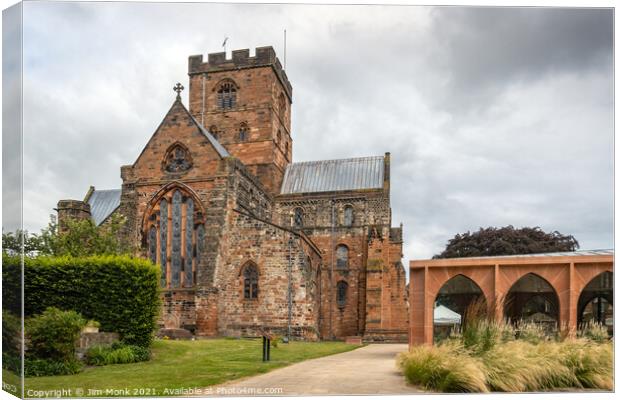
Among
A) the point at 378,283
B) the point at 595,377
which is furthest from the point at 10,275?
the point at 378,283

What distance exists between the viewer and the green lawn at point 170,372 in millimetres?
13156

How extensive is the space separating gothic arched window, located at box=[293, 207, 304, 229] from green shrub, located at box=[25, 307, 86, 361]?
28422 mm

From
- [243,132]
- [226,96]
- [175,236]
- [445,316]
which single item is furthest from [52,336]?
[226,96]

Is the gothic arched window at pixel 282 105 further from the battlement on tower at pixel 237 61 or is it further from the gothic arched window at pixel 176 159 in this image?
the gothic arched window at pixel 176 159

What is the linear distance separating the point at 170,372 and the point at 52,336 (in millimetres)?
3530

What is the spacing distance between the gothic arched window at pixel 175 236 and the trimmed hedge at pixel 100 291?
11.8 metres

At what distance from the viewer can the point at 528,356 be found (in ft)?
47.5

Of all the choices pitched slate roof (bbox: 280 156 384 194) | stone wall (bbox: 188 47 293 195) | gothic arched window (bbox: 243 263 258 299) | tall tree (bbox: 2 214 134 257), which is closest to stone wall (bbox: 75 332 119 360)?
tall tree (bbox: 2 214 134 257)

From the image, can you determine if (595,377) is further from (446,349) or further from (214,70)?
(214,70)

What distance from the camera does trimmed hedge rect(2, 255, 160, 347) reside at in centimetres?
1884

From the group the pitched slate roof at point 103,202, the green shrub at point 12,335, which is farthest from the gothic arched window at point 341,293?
the green shrub at point 12,335

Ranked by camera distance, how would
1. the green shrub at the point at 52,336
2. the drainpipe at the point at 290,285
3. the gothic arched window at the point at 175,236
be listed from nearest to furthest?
the green shrub at the point at 52,336 → the drainpipe at the point at 290,285 → the gothic arched window at the point at 175,236

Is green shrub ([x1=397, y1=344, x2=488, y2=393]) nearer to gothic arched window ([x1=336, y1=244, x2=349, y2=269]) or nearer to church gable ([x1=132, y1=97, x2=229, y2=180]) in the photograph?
church gable ([x1=132, y1=97, x2=229, y2=180])

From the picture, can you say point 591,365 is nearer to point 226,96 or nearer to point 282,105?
point 226,96
